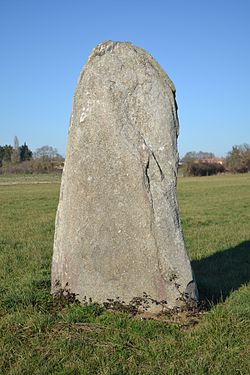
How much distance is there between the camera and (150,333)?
5.03 metres

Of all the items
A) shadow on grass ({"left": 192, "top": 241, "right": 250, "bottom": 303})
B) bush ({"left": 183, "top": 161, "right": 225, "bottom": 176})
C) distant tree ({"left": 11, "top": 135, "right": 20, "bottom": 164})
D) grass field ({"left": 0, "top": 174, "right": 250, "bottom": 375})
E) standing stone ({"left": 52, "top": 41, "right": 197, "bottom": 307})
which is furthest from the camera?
distant tree ({"left": 11, "top": 135, "right": 20, "bottom": 164})

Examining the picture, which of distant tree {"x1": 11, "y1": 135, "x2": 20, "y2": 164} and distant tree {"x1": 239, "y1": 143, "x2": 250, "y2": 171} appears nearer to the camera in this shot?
distant tree {"x1": 239, "y1": 143, "x2": 250, "y2": 171}

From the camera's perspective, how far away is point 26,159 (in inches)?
4508

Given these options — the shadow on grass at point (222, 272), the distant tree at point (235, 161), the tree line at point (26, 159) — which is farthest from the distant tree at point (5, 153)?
the shadow on grass at point (222, 272)

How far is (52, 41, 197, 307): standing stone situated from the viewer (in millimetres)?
5789

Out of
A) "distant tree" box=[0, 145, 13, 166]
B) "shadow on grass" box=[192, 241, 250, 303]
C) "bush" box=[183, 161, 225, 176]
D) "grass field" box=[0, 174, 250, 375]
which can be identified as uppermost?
"distant tree" box=[0, 145, 13, 166]

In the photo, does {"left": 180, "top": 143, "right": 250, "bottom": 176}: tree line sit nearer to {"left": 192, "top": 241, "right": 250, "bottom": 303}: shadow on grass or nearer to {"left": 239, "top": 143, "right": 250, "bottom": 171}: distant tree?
A: {"left": 239, "top": 143, "right": 250, "bottom": 171}: distant tree

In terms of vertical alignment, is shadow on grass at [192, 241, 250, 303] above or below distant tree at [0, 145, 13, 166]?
below

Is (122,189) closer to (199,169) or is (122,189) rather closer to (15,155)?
(199,169)

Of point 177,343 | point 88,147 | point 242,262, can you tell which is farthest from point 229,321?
point 242,262

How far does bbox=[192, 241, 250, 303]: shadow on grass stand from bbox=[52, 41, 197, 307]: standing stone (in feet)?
3.20

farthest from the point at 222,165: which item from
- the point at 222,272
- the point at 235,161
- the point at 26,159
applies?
the point at 222,272

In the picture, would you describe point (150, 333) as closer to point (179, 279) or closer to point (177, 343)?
point (177, 343)

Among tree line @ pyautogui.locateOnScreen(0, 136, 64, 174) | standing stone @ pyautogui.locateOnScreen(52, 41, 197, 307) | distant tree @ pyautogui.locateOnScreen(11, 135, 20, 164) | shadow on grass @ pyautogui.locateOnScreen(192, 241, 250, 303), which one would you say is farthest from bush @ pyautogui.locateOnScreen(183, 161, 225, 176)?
standing stone @ pyautogui.locateOnScreen(52, 41, 197, 307)
